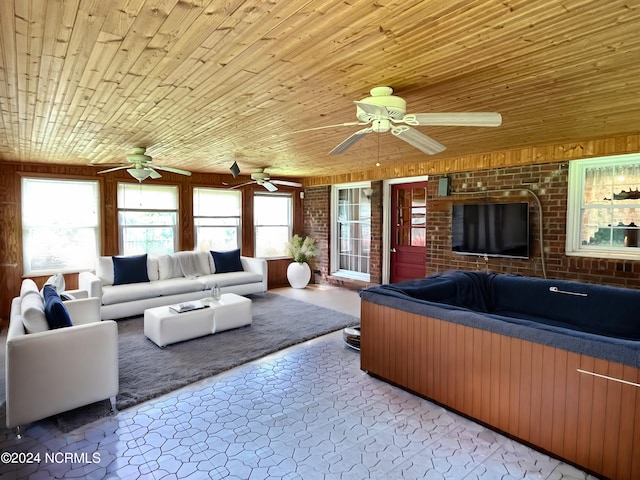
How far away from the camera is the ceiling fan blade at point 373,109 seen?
207cm

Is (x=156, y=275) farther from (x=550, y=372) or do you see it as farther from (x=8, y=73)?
(x=550, y=372)

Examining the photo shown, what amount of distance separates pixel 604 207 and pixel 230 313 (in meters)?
4.71

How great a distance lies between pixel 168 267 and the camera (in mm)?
6148

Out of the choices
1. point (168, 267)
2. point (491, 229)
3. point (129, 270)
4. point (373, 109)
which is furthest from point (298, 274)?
point (373, 109)

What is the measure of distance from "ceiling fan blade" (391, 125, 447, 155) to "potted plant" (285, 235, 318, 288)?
5106 mm

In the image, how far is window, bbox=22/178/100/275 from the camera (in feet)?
18.2

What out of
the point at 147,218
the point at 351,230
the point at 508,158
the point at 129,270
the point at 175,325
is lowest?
the point at 175,325

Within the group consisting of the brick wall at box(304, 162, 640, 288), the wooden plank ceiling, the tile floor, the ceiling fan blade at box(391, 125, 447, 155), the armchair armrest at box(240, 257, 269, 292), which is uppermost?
the wooden plank ceiling

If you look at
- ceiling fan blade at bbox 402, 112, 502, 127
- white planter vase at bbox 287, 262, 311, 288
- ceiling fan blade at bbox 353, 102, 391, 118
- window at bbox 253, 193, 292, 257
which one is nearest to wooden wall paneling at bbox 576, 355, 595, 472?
ceiling fan blade at bbox 402, 112, 502, 127

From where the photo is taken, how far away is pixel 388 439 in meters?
2.47

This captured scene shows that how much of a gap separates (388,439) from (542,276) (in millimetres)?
3416

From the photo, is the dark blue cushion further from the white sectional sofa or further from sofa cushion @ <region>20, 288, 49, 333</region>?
sofa cushion @ <region>20, 288, 49, 333</region>

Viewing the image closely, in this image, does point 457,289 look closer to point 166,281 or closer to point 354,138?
point 354,138

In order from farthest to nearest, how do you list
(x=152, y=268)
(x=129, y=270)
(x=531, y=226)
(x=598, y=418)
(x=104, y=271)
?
(x=152, y=268) < (x=129, y=270) < (x=104, y=271) < (x=531, y=226) < (x=598, y=418)
